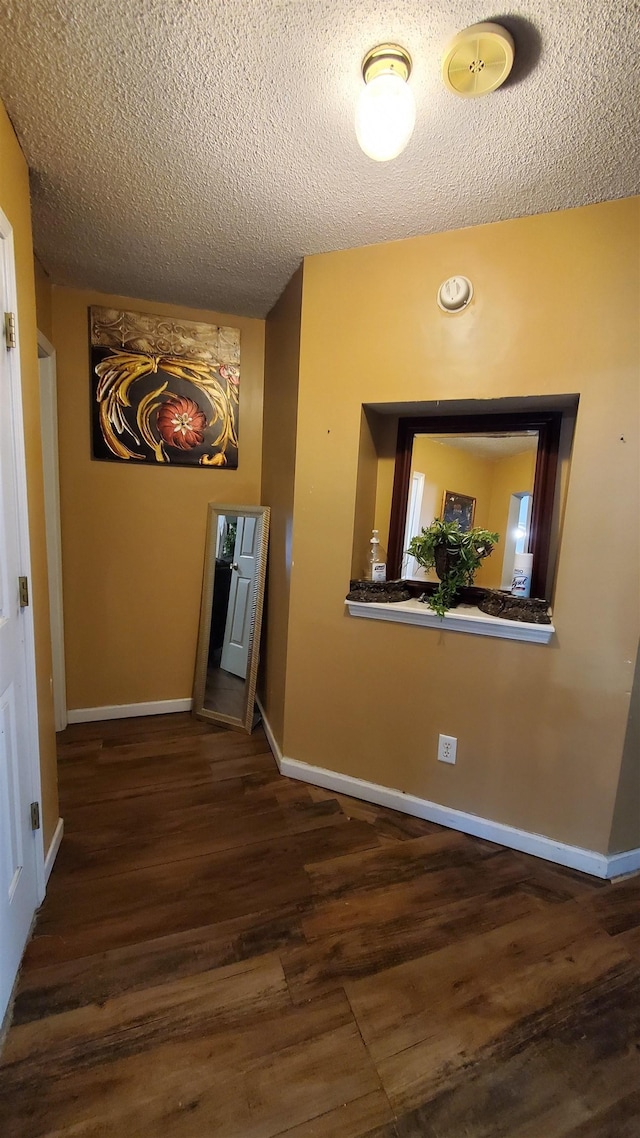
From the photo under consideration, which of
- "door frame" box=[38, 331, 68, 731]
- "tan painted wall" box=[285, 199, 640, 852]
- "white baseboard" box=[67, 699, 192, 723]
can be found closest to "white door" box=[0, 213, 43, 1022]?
"door frame" box=[38, 331, 68, 731]

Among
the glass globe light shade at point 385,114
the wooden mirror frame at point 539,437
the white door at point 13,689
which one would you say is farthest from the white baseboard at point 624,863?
the glass globe light shade at point 385,114

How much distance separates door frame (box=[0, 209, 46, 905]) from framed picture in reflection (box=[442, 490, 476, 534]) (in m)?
1.58

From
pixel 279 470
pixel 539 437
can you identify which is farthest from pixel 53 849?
pixel 539 437

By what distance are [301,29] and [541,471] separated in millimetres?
1487

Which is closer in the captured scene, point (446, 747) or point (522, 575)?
point (522, 575)

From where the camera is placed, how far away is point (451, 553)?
1855 millimetres

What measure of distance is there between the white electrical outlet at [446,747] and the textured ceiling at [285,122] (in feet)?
6.55

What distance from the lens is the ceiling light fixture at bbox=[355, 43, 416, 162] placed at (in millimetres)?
1027

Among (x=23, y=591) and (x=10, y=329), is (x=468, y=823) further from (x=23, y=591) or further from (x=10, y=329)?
(x=10, y=329)

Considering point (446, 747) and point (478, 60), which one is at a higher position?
point (478, 60)

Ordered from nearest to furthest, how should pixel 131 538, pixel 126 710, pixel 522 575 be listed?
pixel 522 575
pixel 131 538
pixel 126 710

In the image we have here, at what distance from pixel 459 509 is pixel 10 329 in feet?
5.54

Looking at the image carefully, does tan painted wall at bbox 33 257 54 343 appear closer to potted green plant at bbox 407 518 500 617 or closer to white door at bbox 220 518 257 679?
white door at bbox 220 518 257 679

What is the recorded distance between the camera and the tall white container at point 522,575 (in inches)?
70.9
